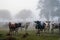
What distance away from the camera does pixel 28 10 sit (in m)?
3.38

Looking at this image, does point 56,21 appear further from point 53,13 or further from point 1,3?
point 1,3

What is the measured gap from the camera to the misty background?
3355 millimetres

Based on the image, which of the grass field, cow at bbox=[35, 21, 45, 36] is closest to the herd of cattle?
cow at bbox=[35, 21, 45, 36]

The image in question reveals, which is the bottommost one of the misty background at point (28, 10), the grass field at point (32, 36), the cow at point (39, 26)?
the grass field at point (32, 36)

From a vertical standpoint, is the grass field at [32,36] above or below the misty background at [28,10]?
below

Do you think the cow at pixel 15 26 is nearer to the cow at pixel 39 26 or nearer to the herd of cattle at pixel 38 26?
the herd of cattle at pixel 38 26

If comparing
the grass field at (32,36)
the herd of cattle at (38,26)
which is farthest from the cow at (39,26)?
the grass field at (32,36)

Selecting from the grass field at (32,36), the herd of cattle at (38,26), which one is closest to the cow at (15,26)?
the herd of cattle at (38,26)

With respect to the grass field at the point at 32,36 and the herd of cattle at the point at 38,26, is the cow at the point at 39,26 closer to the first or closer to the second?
the herd of cattle at the point at 38,26

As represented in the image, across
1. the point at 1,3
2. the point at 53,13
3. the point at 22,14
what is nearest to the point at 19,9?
the point at 22,14

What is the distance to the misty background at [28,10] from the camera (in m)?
3.36

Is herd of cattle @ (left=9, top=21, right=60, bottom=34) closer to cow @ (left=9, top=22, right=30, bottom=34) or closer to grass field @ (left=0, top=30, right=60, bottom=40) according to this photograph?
cow @ (left=9, top=22, right=30, bottom=34)

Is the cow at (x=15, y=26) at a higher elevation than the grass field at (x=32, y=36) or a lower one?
higher

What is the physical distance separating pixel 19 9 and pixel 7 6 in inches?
8.7
